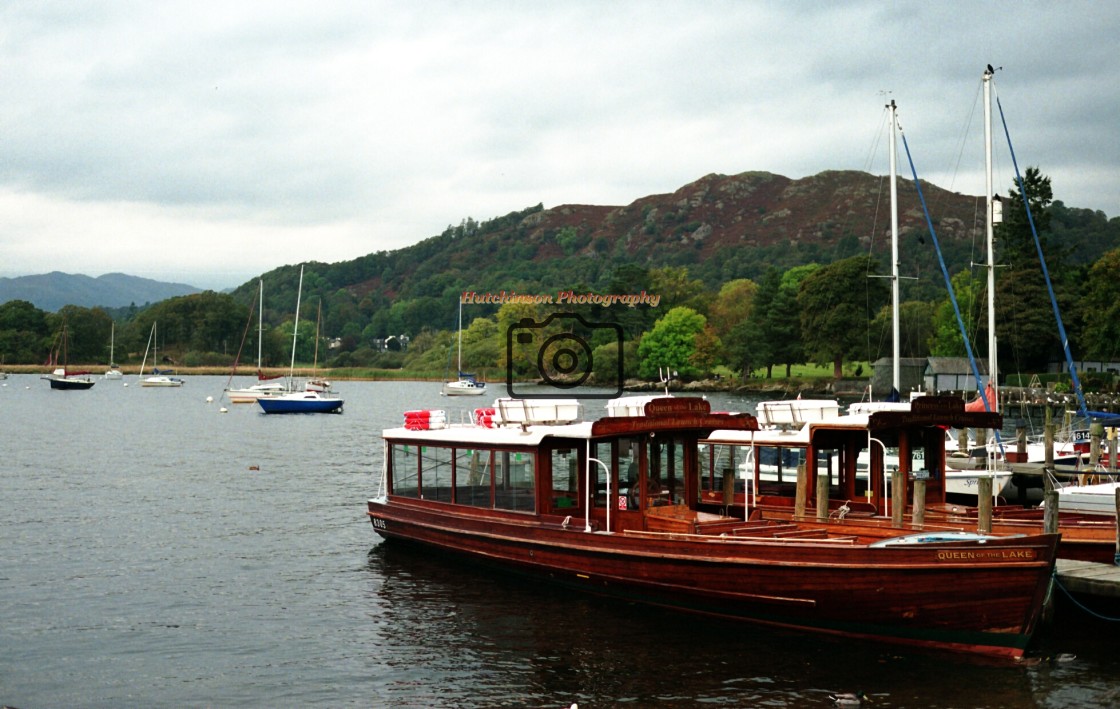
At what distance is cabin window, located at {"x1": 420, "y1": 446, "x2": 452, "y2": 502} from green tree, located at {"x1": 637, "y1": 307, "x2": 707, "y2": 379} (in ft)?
440

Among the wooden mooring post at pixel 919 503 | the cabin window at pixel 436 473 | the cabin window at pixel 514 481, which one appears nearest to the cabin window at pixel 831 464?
the wooden mooring post at pixel 919 503

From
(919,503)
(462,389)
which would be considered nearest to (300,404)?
(462,389)

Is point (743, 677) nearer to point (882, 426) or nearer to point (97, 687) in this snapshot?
point (882, 426)

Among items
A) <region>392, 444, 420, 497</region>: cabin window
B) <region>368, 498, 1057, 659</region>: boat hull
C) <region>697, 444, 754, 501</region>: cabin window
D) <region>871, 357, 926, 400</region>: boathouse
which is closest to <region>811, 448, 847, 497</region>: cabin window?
<region>697, 444, 754, 501</region>: cabin window

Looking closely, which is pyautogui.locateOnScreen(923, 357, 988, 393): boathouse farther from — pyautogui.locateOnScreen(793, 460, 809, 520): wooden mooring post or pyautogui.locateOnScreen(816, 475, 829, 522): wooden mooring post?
pyautogui.locateOnScreen(816, 475, 829, 522): wooden mooring post

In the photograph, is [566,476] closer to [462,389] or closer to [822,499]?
[822,499]

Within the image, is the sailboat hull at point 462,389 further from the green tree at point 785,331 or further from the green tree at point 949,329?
the green tree at point 949,329

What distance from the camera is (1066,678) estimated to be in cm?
1958

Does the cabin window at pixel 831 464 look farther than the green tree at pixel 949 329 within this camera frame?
No

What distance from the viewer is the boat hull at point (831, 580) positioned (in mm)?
19406

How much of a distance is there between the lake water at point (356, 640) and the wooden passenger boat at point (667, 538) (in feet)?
2.21

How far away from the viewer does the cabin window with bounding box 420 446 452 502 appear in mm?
29294

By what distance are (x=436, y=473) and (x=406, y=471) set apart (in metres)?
1.82

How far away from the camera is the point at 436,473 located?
29750 millimetres
